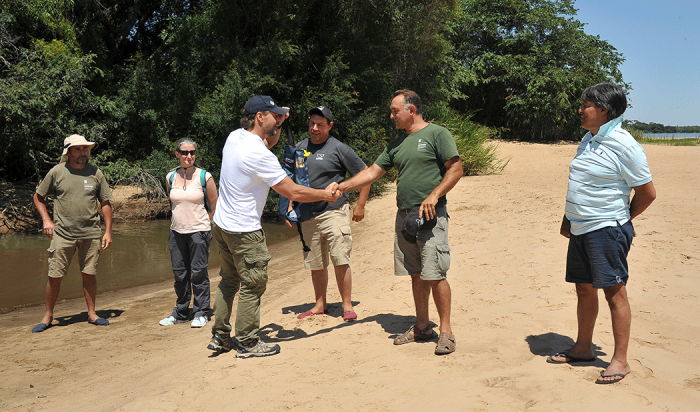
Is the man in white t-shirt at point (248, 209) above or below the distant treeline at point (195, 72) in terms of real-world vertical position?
below

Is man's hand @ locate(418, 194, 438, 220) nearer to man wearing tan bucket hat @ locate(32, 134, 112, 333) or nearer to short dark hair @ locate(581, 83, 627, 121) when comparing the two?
short dark hair @ locate(581, 83, 627, 121)

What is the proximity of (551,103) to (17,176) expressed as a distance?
19590 millimetres

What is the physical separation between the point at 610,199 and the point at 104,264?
28.9 ft

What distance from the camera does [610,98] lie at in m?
3.80

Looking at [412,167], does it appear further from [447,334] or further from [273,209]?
[273,209]

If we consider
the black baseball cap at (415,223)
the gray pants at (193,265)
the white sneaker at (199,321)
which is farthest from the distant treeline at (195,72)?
the black baseball cap at (415,223)

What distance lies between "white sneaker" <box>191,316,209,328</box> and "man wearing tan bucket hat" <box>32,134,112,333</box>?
1.30 metres

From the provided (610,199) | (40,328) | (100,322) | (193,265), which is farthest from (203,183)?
(610,199)

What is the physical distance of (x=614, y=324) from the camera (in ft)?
12.5

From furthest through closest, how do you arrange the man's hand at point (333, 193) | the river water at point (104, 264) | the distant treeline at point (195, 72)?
the distant treeline at point (195, 72)
the river water at point (104, 264)
the man's hand at point (333, 193)

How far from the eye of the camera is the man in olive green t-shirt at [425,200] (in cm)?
449

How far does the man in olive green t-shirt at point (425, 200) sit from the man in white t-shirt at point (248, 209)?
791 millimetres

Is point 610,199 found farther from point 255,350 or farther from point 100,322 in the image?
point 100,322

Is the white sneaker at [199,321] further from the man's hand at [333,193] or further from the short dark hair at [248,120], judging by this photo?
the short dark hair at [248,120]
